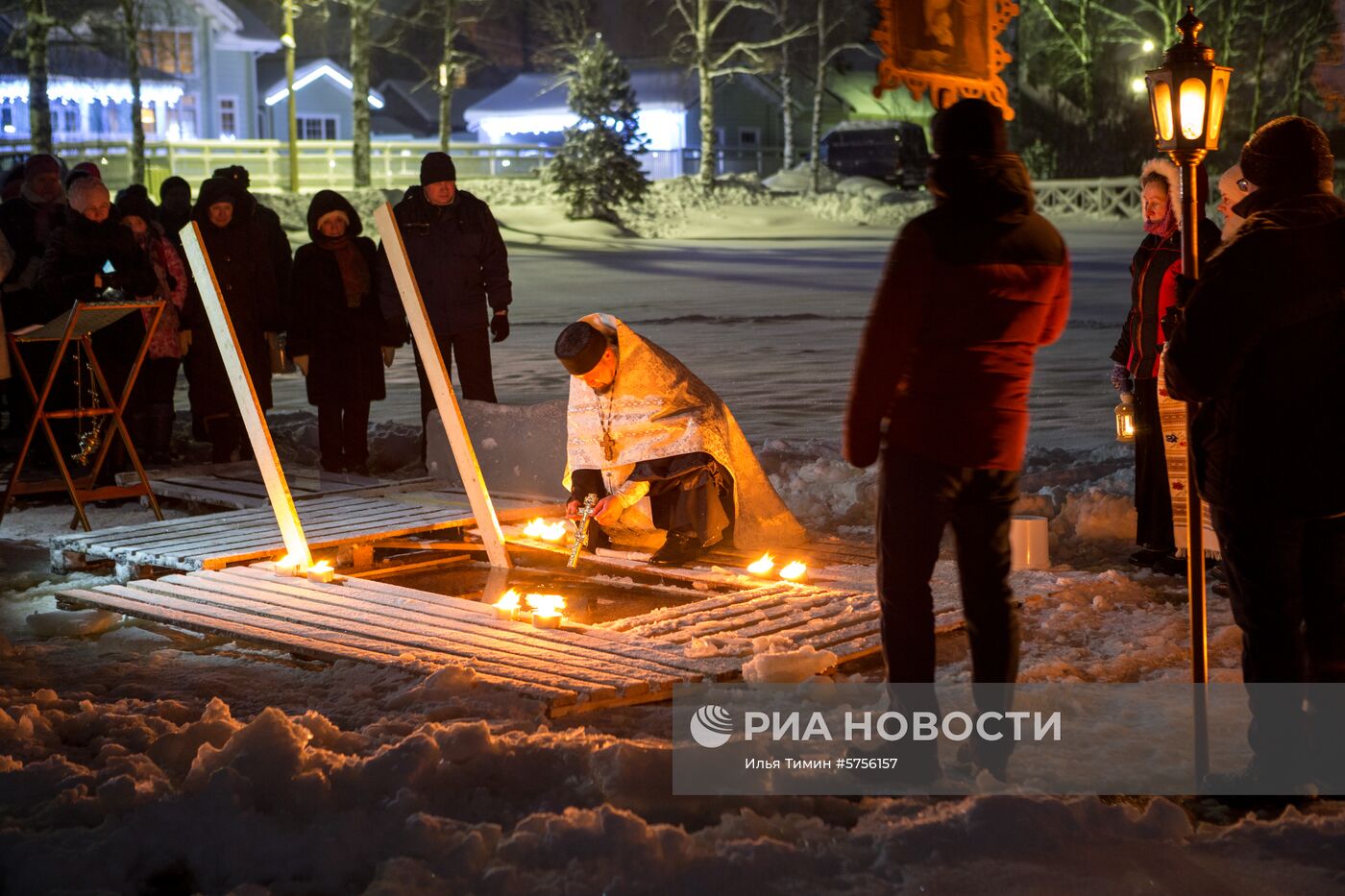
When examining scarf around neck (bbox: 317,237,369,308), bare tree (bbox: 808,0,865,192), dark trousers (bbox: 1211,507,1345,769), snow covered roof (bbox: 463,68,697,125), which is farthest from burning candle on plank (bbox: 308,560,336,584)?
snow covered roof (bbox: 463,68,697,125)

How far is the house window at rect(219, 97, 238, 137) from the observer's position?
178ft

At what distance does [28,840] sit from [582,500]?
12.9 ft

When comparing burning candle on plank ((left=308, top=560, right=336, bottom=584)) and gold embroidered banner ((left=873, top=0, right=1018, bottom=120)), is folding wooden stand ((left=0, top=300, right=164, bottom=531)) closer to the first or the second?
burning candle on plank ((left=308, top=560, right=336, bottom=584))

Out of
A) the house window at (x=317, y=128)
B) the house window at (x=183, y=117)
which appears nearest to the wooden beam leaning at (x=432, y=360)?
the house window at (x=183, y=117)

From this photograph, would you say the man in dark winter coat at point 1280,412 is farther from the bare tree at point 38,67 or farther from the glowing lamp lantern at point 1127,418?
the bare tree at point 38,67

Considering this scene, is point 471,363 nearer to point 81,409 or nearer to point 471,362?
point 471,362

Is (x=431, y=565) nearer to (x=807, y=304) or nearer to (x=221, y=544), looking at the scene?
(x=221, y=544)

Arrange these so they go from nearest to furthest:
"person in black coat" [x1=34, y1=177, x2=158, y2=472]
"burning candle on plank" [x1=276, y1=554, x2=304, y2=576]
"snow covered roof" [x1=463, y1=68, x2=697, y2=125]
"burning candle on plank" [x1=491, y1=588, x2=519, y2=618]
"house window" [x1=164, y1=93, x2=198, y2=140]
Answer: "burning candle on plank" [x1=491, y1=588, x2=519, y2=618]
"burning candle on plank" [x1=276, y1=554, x2=304, y2=576]
"person in black coat" [x1=34, y1=177, x2=158, y2=472]
"house window" [x1=164, y1=93, x2=198, y2=140]
"snow covered roof" [x1=463, y1=68, x2=697, y2=125]

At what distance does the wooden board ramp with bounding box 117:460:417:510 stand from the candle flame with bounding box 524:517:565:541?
163cm

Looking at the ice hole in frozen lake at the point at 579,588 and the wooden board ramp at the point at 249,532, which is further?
the wooden board ramp at the point at 249,532

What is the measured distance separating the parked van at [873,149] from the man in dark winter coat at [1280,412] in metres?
42.1

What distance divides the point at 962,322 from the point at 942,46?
4.59 metres

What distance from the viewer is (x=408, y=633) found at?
6.23 meters

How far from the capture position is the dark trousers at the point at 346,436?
34.5 ft
